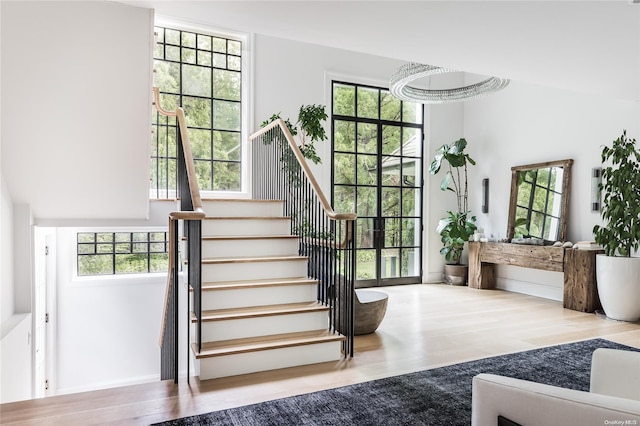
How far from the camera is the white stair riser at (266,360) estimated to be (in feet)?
10.2

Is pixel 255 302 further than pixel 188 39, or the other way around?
pixel 188 39

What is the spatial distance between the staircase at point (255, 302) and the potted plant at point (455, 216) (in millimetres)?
3647

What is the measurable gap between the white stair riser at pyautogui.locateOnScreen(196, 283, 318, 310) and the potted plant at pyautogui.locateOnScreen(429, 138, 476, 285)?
3.93 metres

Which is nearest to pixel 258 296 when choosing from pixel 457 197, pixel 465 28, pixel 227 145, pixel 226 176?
pixel 465 28

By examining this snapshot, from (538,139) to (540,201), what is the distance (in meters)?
0.98

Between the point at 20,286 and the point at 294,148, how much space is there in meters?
2.91

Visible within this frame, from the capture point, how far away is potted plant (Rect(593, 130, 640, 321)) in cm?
484

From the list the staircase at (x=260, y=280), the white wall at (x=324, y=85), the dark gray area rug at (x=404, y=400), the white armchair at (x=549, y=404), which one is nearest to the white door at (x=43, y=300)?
the staircase at (x=260, y=280)

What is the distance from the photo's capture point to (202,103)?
623 centimetres

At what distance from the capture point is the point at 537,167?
6.54m

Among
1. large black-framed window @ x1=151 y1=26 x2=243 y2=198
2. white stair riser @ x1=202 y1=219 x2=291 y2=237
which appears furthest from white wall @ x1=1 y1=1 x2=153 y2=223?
large black-framed window @ x1=151 y1=26 x2=243 y2=198

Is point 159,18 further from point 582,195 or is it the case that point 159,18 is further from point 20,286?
point 582,195

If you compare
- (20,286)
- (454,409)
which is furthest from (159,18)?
(454,409)

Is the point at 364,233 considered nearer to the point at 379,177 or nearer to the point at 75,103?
the point at 379,177
